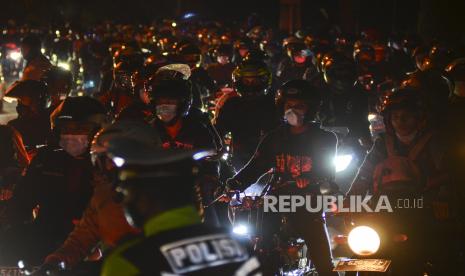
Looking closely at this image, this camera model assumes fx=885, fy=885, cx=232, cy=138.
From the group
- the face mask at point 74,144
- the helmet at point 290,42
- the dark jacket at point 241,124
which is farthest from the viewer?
the helmet at point 290,42

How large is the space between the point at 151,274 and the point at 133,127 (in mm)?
2233

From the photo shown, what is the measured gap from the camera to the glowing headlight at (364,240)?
6.38 meters

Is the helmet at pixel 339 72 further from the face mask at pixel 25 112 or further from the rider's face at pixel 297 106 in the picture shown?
the rider's face at pixel 297 106

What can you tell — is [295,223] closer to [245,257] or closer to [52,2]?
[245,257]

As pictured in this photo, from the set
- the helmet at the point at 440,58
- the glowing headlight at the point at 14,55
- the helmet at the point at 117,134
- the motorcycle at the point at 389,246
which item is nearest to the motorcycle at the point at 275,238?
the motorcycle at the point at 389,246

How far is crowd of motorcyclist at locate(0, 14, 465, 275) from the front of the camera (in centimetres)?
366

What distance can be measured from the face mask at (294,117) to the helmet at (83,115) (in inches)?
66.0

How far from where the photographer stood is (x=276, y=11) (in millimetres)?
74000

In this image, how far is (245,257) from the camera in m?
3.69

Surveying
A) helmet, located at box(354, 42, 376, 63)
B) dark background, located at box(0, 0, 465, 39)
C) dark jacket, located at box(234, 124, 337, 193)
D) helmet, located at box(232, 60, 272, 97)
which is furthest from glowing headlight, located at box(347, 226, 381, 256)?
dark background, located at box(0, 0, 465, 39)

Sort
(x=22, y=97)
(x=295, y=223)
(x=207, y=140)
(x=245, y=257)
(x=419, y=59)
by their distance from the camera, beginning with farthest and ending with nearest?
(x=419, y=59)
(x=22, y=97)
(x=207, y=140)
(x=295, y=223)
(x=245, y=257)

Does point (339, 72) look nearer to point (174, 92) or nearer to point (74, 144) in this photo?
point (174, 92)

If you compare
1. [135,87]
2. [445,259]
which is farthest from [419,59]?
[445,259]

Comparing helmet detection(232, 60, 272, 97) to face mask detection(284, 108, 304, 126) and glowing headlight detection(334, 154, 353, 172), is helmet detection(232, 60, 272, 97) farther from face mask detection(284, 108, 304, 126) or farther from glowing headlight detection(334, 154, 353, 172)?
face mask detection(284, 108, 304, 126)
